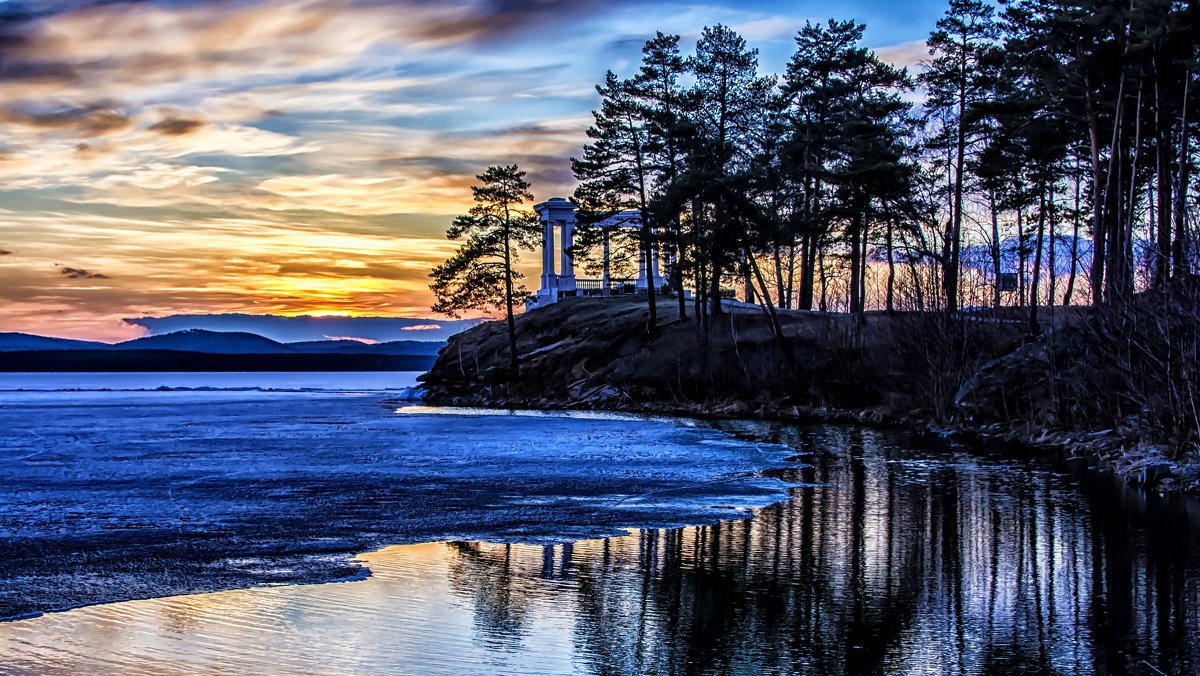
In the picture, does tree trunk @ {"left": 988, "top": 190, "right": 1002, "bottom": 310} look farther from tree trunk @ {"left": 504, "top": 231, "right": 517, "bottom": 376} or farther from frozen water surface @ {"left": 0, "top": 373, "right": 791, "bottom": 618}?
tree trunk @ {"left": 504, "top": 231, "right": 517, "bottom": 376}

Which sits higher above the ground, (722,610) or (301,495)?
(301,495)

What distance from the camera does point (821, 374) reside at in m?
49.0

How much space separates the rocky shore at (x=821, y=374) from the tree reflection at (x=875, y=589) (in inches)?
250

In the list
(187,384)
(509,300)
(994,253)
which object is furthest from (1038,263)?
(187,384)

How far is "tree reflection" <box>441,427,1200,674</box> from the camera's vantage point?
9.21 metres

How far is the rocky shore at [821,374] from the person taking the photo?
31.8m

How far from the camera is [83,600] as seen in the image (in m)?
10.8

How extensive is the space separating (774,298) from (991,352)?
118ft

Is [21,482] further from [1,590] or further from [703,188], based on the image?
[703,188]

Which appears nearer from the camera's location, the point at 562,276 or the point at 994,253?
the point at 994,253

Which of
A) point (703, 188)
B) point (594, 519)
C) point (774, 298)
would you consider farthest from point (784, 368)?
point (594, 519)

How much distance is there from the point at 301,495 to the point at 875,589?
10.8 m

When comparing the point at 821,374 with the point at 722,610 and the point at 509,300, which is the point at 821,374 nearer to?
the point at 509,300

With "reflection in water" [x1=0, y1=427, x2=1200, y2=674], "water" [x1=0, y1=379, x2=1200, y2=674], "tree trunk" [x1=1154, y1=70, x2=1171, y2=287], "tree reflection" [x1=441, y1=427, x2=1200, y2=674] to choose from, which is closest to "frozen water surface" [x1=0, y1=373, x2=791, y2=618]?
"water" [x1=0, y1=379, x2=1200, y2=674]
